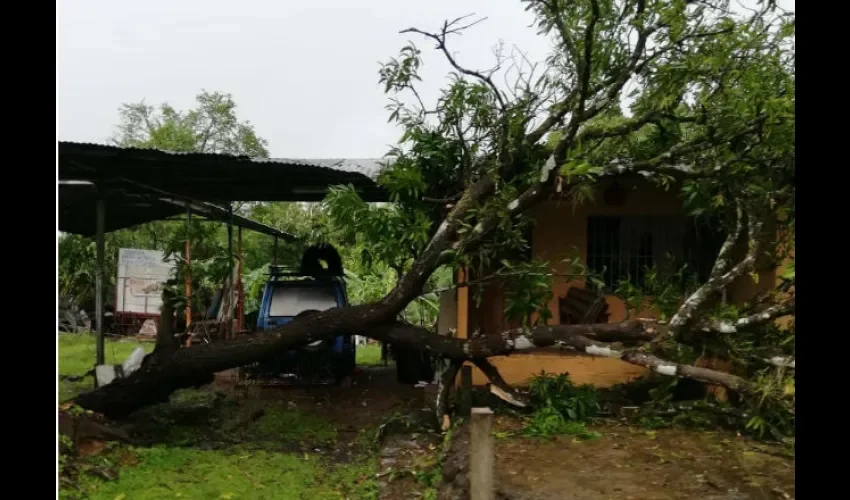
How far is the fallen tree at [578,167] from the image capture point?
5258 mm

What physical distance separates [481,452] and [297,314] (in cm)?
528

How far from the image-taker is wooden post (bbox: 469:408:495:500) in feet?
10.8

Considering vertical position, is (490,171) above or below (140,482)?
above

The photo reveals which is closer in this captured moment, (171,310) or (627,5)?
(627,5)

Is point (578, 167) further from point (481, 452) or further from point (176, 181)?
point (176, 181)

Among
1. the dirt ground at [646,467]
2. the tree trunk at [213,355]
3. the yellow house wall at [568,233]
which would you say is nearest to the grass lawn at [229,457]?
the tree trunk at [213,355]

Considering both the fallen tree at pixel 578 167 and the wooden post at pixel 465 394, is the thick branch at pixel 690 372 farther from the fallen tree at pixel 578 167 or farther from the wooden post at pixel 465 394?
the wooden post at pixel 465 394

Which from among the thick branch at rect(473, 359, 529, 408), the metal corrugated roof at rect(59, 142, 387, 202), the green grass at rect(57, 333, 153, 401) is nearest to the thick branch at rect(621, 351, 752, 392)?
the thick branch at rect(473, 359, 529, 408)

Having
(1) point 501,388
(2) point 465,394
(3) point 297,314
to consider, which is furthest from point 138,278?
(1) point 501,388
